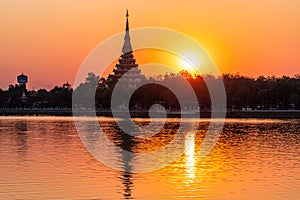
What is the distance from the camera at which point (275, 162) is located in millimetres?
24438

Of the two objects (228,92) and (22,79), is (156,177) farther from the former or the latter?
(22,79)

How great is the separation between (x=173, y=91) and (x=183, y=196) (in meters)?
91.1

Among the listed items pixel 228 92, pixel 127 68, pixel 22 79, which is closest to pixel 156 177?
pixel 228 92

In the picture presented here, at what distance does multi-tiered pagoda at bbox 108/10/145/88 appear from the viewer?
410 feet

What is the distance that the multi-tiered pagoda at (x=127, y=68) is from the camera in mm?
125119

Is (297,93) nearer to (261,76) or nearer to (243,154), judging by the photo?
(261,76)

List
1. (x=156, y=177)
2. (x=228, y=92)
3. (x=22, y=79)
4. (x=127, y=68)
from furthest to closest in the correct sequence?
(x=22, y=79) → (x=127, y=68) → (x=228, y=92) → (x=156, y=177)

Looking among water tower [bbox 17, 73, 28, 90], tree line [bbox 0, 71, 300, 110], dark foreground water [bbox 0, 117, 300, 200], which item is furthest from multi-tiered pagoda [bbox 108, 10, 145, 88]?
dark foreground water [bbox 0, 117, 300, 200]

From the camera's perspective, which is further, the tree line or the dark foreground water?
the tree line

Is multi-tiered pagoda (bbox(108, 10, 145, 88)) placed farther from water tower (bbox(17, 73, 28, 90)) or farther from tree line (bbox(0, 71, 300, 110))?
water tower (bbox(17, 73, 28, 90))

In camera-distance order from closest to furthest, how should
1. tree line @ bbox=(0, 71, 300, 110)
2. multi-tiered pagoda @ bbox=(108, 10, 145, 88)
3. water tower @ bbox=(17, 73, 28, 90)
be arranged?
tree line @ bbox=(0, 71, 300, 110) < multi-tiered pagoda @ bbox=(108, 10, 145, 88) < water tower @ bbox=(17, 73, 28, 90)

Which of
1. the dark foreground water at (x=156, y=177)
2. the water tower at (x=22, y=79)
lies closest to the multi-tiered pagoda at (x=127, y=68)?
the water tower at (x=22, y=79)

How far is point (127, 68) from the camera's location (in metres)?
130

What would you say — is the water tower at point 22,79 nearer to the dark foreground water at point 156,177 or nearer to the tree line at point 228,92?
the tree line at point 228,92
